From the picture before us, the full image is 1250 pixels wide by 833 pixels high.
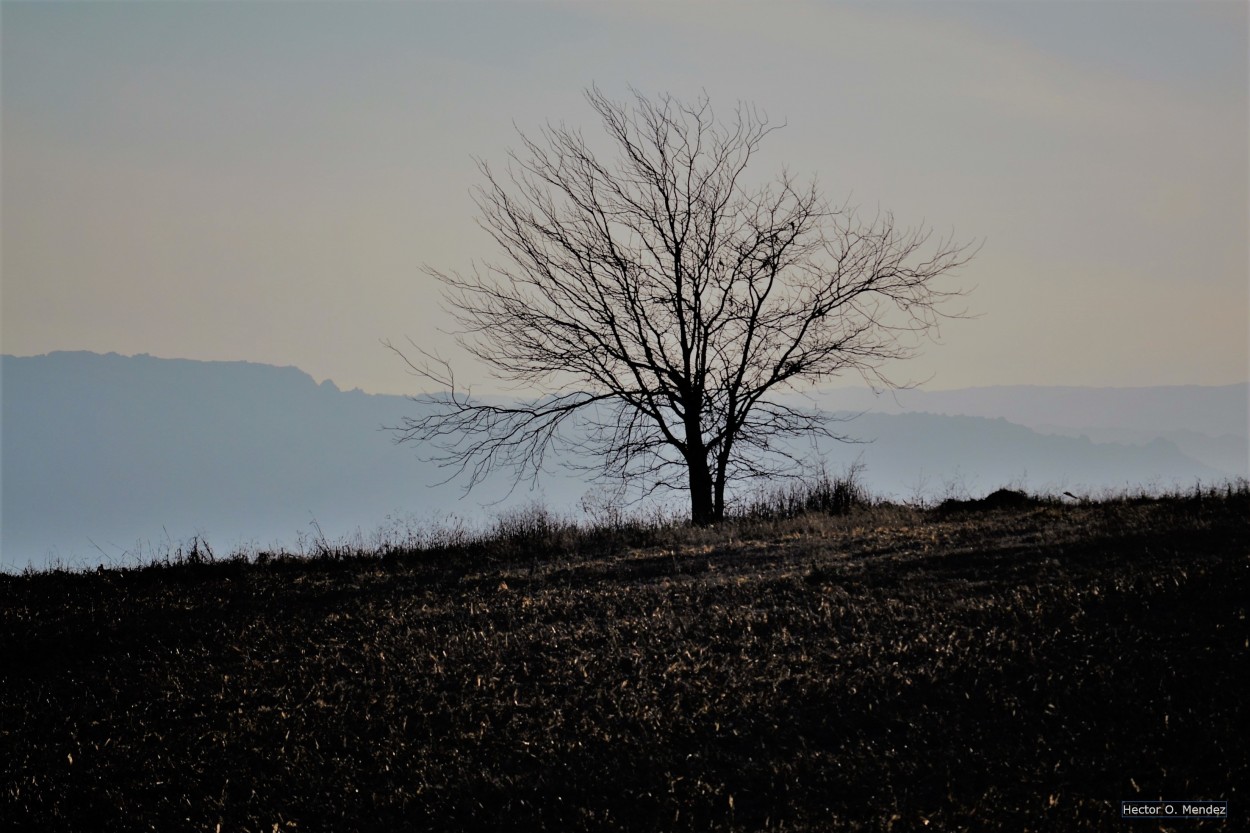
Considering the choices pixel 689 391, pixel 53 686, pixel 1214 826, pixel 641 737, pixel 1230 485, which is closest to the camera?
pixel 1214 826

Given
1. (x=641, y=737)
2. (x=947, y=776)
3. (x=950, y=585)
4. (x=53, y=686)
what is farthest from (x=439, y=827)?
(x=950, y=585)

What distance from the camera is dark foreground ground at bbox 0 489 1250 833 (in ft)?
17.1

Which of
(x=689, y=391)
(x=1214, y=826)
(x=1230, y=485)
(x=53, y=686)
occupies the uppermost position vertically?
(x=689, y=391)

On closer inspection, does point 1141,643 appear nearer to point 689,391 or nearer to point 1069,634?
point 1069,634

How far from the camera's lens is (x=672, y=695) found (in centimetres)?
654

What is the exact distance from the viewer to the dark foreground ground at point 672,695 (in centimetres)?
522

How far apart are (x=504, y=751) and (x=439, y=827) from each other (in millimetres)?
831

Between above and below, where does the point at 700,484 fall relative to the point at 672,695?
above

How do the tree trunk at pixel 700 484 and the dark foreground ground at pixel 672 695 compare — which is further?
the tree trunk at pixel 700 484

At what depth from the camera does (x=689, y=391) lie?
1641cm

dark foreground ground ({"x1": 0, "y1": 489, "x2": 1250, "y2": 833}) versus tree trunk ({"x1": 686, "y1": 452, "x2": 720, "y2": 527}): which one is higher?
tree trunk ({"x1": 686, "y1": 452, "x2": 720, "y2": 527})

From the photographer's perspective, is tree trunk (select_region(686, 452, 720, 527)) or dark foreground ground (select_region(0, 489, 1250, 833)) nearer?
dark foreground ground (select_region(0, 489, 1250, 833))

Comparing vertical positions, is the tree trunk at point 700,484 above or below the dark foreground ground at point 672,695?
above

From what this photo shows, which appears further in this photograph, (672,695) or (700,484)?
(700,484)
